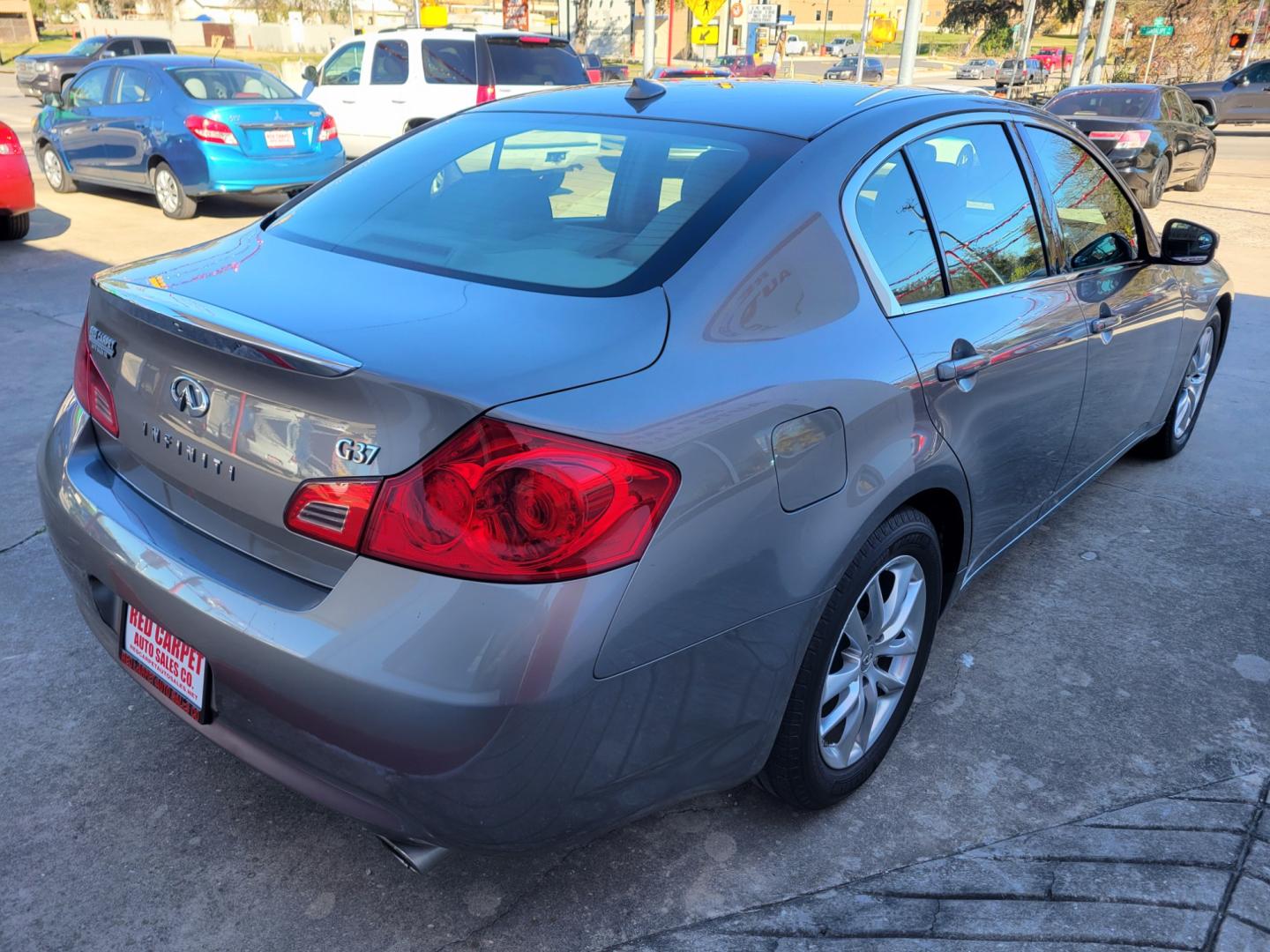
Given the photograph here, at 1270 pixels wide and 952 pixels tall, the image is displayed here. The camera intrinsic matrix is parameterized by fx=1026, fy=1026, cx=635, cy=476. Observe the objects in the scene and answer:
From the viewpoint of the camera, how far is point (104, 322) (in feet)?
7.29

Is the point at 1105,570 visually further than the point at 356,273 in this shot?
Yes

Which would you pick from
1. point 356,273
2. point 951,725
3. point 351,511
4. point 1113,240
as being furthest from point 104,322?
point 1113,240

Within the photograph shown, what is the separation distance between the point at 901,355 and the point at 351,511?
49.8 inches

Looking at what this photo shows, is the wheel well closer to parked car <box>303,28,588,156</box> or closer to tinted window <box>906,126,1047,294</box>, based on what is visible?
tinted window <box>906,126,1047,294</box>

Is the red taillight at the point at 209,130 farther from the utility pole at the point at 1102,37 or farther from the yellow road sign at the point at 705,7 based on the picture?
the utility pole at the point at 1102,37

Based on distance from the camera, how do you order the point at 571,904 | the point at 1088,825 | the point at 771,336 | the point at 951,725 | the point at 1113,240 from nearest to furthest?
1. the point at 771,336
2. the point at 571,904
3. the point at 1088,825
4. the point at 951,725
5. the point at 1113,240

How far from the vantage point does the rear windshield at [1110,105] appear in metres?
13.3

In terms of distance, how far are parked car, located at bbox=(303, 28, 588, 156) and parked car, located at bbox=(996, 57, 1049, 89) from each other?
28241 millimetres

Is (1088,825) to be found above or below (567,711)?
below

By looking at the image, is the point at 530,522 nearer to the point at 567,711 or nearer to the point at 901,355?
the point at 567,711

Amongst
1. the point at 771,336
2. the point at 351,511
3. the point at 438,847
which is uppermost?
the point at 771,336

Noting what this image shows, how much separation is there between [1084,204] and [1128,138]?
10.5 meters

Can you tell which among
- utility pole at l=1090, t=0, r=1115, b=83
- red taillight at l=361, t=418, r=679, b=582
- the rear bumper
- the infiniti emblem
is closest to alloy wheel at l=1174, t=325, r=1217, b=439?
the rear bumper

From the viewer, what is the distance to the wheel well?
252cm
